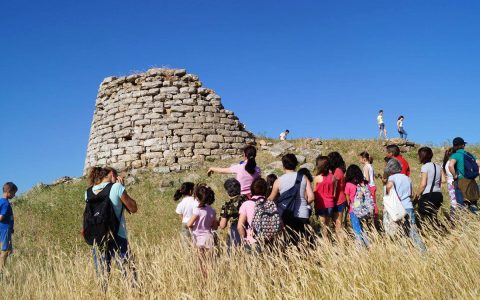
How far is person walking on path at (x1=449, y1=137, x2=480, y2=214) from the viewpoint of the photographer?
634cm

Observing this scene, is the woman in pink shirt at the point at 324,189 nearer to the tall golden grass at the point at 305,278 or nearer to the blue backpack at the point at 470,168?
the tall golden grass at the point at 305,278

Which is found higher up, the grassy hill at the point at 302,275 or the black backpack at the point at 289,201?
the black backpack at the point at 289,201

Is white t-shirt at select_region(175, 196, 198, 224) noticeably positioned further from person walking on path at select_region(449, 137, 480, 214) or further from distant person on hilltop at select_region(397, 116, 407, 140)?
distant person on hilltop at select_region(397, 116, 407, 140)

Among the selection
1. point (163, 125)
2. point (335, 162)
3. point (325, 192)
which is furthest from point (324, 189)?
point (163, 125)

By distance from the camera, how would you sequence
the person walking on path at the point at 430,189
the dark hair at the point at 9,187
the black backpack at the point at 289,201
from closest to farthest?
the black backpack at the point at 289,201
the person walking on path at the point at 430,189
the dark hair at the point at 9,187

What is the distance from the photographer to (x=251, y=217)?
5.21 m

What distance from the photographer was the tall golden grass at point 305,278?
11.5 feet

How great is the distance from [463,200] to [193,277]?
471 cm

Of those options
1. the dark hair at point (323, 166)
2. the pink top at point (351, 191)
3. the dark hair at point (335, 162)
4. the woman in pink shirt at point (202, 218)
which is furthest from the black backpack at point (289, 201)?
the dark hair at point (335, 162)

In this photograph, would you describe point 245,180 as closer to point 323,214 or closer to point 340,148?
point 323,214

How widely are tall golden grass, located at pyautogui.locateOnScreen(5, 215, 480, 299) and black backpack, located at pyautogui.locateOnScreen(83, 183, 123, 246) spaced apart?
0.36m

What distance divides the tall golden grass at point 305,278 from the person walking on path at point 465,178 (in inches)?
67.0

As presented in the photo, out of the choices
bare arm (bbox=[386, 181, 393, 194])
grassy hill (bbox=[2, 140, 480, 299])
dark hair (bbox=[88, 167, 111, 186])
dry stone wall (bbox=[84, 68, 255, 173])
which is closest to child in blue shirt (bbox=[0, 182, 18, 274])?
grassy hill (bbox=[2, 140, 480, 299])

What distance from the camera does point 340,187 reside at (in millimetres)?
6840
